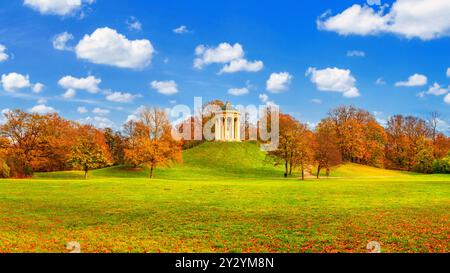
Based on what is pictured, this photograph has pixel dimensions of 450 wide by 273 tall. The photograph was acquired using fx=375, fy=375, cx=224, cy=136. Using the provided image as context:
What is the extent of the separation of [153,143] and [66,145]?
15.9 meters

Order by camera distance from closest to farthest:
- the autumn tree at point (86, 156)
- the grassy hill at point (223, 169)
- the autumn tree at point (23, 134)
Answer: the autumn tree at point (86, 156) → the autumn tree at point (23, 134) → the grassy hill at point (223, 169)

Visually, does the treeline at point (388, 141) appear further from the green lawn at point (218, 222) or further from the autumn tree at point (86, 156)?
the green lawn at point (218, 222)

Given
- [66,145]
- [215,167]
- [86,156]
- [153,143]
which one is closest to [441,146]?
[215,167]

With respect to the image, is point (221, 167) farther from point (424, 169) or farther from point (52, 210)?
point (52, 210)

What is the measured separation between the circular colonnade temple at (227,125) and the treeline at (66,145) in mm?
32336

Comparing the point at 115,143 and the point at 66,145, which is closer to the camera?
the point at 66,145

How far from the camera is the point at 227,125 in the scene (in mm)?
101438

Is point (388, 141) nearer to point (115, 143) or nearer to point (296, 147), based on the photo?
point (296, 147)

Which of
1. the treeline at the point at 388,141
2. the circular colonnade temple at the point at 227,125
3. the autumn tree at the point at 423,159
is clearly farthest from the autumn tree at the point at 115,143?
the autumn tree at the point at 423,159

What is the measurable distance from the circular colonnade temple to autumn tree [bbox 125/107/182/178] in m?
32.1

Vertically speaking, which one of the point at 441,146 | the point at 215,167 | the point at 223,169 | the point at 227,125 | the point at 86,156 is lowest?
the point at 223,169

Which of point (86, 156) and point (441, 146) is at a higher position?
point (441, 146)

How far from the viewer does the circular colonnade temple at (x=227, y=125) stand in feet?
324
